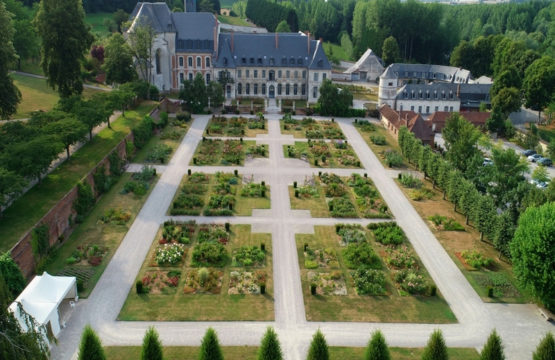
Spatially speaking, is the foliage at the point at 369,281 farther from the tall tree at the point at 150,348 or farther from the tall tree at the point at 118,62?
the tall tree at the point at 118,62

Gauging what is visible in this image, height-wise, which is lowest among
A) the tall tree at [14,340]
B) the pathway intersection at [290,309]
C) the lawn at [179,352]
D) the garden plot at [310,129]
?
the lawn at [179,352]

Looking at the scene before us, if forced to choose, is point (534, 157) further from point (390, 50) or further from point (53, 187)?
point (390, 50)

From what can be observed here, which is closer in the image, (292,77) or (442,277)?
(442,277)

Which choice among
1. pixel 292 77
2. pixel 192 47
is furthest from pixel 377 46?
pixel 192 47

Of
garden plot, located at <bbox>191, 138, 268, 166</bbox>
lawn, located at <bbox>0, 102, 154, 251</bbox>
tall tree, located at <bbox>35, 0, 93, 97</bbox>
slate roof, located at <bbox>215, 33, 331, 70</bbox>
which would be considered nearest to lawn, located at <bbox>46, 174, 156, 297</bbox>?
lawn, located at <bbox>0, 102, 154, 251</bbox>

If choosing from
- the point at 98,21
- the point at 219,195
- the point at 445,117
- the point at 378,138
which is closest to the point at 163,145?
the point at 219,195

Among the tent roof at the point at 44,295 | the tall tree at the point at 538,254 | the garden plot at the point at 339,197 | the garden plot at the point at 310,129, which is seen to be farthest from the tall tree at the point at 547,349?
the garden plot at the point at 310,129

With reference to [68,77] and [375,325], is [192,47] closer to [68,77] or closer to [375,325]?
[68,77]
